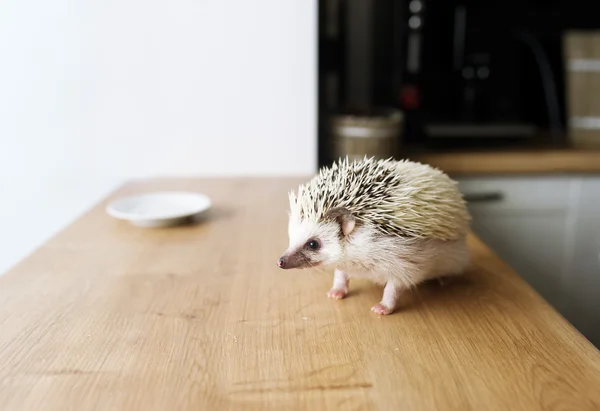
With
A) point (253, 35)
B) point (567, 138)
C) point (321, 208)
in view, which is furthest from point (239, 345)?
point (567, 138)

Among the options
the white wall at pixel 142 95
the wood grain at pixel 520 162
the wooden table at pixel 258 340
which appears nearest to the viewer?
the wooden table at pixel 258 340

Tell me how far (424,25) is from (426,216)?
1.20 metres

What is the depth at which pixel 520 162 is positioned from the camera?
1.60 meters

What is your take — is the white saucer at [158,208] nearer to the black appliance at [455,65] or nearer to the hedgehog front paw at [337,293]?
the hedgehog front paw at [337,293]

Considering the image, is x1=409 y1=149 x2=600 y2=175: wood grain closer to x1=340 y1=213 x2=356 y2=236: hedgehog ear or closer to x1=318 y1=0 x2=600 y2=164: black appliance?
x1=318 y1=0 x2=600 y2=164: black appliance

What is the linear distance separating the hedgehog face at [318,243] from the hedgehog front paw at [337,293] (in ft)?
0.29

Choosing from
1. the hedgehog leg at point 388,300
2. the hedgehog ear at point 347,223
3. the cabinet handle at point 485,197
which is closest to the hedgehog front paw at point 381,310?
the hedgehog leg at point 388,300

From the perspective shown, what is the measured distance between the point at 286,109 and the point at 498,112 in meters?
0.81

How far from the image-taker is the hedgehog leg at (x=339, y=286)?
2.47 ft

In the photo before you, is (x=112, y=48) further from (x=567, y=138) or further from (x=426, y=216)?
(x=567, y=138)

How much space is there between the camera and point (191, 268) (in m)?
0.86

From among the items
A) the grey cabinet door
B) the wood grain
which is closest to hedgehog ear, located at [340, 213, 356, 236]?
the wood grain

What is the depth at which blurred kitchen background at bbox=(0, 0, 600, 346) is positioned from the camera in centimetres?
145

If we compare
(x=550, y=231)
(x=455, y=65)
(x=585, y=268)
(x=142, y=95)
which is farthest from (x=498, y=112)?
(x=142, y=95)
